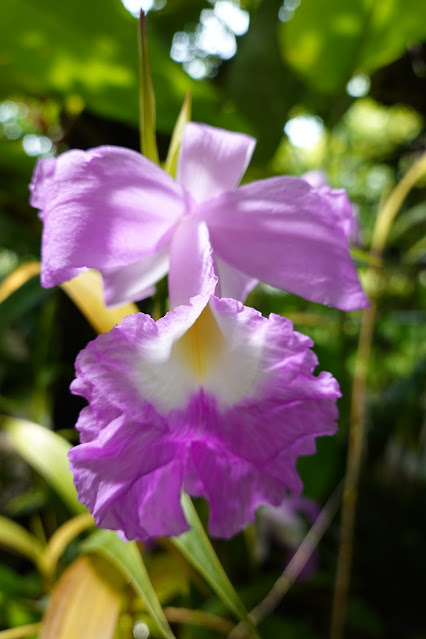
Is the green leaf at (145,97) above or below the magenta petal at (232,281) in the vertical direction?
above

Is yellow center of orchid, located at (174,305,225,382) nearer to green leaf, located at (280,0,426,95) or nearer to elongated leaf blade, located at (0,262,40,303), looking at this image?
elongated leaf blade, located at (0,262,40,303)

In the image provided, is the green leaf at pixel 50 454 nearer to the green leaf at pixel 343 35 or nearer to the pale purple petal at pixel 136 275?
the pale purple petal at pixel 136 275

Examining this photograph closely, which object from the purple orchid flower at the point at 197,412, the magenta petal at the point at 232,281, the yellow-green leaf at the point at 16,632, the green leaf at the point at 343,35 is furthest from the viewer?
the green leaf at the point at 343,35

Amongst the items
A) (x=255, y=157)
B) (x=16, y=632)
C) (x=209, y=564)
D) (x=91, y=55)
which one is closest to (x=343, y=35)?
(x=255, y=157)

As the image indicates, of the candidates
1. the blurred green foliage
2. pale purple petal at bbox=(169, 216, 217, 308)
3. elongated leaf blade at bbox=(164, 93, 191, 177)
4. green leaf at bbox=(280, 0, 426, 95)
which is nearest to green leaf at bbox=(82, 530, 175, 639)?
the blurred green foliage

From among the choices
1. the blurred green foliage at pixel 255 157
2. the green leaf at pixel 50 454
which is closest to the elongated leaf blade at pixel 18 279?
the blurred green foliage at pixel 255 157

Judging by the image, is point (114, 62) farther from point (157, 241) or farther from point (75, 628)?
point (75, 628)
